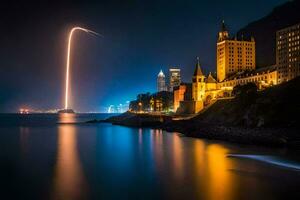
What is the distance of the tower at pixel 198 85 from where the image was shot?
123m

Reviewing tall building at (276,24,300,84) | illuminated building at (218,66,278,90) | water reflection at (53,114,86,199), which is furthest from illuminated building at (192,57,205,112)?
water reflection at (53,114,86,199)

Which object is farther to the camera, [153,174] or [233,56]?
[233,56]

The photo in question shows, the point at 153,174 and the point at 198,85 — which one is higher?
the point at 198,85

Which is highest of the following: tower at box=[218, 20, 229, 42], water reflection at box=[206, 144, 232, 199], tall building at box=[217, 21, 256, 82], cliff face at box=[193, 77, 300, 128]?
tower at box=[218, 20, 229, 42]

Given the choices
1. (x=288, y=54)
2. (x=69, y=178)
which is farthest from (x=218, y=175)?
(x=288, y=54)

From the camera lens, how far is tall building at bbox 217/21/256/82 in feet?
456

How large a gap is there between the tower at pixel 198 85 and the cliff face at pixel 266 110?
27.9 metres

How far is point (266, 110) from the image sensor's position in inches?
2751

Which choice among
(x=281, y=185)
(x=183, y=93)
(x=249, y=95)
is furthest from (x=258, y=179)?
(x=183, y=93)

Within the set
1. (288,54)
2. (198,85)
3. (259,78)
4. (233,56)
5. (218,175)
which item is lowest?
(218,175)

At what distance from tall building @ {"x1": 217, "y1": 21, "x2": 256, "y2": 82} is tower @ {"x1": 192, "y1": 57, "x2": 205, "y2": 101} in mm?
14811

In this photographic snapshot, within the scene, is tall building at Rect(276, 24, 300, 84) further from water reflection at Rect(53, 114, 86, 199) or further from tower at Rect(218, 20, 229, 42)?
water reflection at Rect(53, 114, 86, 199)

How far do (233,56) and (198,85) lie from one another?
1031 inches

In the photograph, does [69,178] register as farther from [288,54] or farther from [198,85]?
[198,85]
